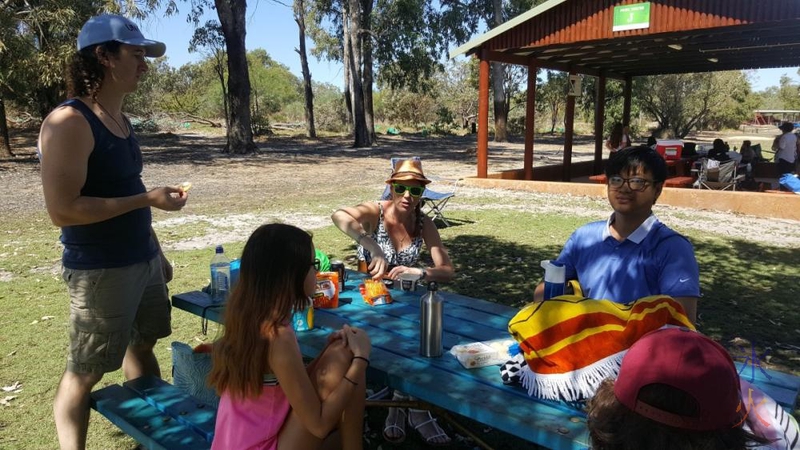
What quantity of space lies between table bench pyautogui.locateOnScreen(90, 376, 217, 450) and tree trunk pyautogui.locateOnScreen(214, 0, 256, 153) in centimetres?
1804

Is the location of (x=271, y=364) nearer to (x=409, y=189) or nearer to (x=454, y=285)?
(x=409, y=189)

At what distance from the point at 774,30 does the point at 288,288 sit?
12102mm

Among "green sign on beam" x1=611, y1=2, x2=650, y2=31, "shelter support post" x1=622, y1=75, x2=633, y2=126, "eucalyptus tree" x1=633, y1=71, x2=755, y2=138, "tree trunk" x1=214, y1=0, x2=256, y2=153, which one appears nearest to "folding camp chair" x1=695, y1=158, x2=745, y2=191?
"green sign on beam" x1=611, y1=2, x2=650, y2=31

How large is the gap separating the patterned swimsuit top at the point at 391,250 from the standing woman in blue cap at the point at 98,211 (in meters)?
1.37

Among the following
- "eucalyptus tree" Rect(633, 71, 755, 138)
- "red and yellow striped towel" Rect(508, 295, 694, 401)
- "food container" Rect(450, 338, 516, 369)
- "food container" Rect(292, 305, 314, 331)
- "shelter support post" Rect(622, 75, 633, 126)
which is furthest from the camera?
"eucalyptus tree" Rect(633, 71, 755, 138)

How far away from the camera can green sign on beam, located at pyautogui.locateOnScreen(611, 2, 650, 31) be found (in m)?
10.4

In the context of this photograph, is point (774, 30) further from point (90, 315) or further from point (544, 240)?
point (90, 315)

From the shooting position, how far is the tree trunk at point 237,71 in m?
19.3

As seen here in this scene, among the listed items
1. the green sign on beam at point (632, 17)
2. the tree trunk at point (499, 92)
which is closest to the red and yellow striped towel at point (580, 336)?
the green sign on beam at point (632, 17)

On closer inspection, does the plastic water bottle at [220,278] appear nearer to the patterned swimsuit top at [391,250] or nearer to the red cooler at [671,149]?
the patterned swimsuit top at [391,250]

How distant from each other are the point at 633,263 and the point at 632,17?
377 inches

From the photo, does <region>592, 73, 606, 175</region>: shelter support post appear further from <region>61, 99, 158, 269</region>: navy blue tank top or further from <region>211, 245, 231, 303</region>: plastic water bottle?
<region>61, 99, 158, 269</region>: navy blue tank top

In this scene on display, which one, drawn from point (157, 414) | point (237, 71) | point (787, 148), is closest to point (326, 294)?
point (157, 414)

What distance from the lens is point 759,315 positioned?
4789 mm
